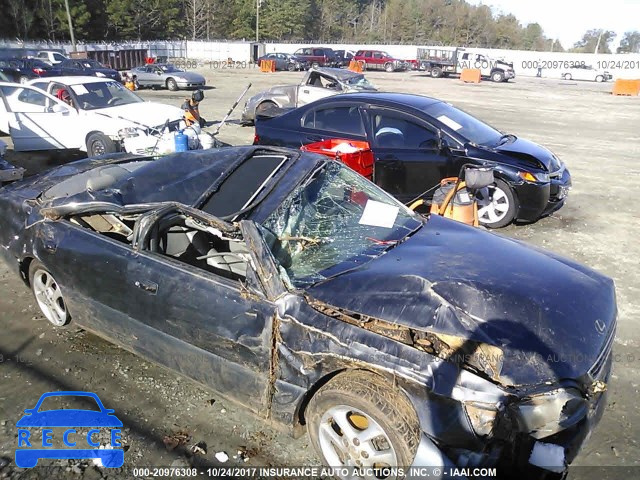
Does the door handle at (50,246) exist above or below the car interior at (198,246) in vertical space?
below

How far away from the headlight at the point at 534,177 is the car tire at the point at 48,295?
207 inches

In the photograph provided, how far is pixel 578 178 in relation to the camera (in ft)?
30.4

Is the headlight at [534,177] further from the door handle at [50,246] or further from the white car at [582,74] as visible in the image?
the white car at [582,74]

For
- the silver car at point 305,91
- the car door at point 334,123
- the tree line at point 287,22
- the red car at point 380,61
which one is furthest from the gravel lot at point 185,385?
the tree line at point 287,22

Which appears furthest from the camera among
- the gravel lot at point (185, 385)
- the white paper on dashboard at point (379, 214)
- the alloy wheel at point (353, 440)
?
the white paper on dashboard at point (379, 214)

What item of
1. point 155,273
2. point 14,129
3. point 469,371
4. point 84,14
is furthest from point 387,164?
point 84,14

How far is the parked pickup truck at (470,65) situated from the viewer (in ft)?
109

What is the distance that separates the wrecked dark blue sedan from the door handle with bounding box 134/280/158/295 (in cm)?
1

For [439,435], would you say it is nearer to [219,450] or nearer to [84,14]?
[219,450]

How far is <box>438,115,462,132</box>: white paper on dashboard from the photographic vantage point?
21.5ft

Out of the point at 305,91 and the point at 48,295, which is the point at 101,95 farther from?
the point at 48,295

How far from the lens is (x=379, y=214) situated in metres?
3.64

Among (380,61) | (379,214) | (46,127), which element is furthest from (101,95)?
(380,61)

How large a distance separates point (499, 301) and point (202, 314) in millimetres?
1653
